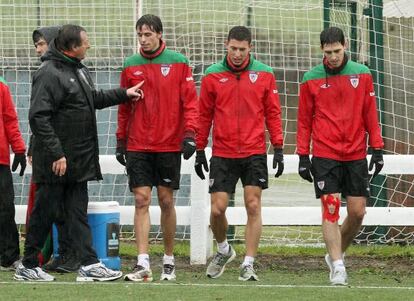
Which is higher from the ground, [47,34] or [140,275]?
[47,34]

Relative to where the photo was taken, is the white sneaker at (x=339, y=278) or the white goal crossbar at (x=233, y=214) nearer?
the white sneaker at (x=339, y=278)

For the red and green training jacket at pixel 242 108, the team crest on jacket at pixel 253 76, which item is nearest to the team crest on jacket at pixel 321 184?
the red and green training jacket at pixel 242 108

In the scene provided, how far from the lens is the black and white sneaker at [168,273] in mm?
11102

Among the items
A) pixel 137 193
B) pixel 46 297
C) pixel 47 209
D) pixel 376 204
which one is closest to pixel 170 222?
pixel 137 193

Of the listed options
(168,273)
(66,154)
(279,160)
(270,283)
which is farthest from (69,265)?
(279,160)

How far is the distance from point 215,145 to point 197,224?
5.12 feet

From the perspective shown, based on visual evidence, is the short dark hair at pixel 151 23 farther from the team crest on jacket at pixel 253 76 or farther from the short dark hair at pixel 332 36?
the short dark hair at pixel 332 36

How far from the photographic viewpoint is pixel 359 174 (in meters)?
11.0

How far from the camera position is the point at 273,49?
14.3 m

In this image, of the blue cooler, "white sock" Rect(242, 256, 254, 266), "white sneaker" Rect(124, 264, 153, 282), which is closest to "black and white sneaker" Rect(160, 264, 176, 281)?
"white sneaker" Rect(124, 264, 153, 282)

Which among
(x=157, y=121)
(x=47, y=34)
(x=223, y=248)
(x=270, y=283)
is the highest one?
(x=47, y=34)

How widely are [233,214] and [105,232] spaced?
1.58m

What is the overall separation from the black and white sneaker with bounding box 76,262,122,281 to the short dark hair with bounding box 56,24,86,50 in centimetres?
173

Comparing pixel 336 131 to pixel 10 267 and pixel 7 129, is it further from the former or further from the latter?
pixel 10 267
